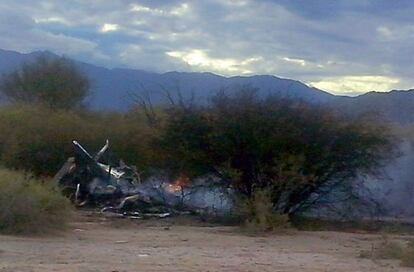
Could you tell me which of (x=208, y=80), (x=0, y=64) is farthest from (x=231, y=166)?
(x=0, y=64)

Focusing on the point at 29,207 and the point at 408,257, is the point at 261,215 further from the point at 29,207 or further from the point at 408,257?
the point at 408,257

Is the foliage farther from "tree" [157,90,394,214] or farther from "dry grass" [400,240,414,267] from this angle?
"dry grass" [400,240,414,267]

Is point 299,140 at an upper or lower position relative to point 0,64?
lower

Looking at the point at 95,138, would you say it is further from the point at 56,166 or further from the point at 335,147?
the point at 335,147

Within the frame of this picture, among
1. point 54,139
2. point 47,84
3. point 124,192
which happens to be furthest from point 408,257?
Answer: point 47,84

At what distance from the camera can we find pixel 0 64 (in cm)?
11750

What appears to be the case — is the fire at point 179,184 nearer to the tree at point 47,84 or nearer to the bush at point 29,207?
the bush at point 29,207

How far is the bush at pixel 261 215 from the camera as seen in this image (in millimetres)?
27266

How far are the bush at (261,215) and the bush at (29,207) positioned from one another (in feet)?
17.6

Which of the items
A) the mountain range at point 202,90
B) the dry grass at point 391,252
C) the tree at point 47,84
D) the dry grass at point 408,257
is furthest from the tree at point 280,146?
the tree at point 47,84

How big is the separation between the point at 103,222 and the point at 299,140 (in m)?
6.17

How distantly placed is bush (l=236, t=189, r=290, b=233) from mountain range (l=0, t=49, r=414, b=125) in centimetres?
395

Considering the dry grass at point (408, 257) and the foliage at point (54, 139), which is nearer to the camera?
the dry grass at point (408, 257)

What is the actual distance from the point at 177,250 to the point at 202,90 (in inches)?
1451
